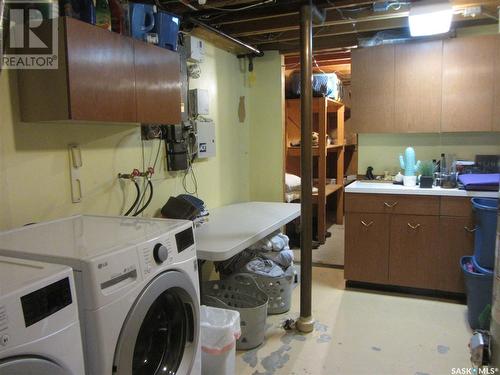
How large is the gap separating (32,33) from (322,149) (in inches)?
135

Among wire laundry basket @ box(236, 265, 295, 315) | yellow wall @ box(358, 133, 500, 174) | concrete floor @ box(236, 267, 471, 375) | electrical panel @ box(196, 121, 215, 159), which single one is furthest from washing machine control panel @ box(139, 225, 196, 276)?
yellow wall @ box(358, 133, 500, 174)

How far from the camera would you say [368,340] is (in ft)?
8.18

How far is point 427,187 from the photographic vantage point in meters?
3.06

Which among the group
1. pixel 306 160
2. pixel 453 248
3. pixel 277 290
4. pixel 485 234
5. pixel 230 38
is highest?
pixel 230 38

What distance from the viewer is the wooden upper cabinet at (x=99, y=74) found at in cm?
165

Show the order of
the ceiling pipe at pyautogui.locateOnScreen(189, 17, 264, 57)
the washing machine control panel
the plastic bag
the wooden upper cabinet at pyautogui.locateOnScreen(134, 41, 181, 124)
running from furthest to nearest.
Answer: the ceiling pipe at pyautogui.locateOnScreen(189, 17, 264, 57) → the wooden upper cabinet at pyautogui.locateOnScreen(134, 41, 181, 124) → the plastic bag → the washing machine control panel

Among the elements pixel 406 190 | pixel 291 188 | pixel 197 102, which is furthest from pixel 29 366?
pixel 291 188

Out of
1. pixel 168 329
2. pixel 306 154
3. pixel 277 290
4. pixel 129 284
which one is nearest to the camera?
pixel 129 284

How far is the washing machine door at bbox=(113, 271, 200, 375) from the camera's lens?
57.9 inches

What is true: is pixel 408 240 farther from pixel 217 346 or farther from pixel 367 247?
pixel 217 346

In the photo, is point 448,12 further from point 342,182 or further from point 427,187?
point 342,182

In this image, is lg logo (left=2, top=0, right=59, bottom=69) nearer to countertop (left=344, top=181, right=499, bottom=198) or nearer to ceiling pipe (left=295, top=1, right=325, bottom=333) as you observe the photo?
ceiling pipe (left=295, top=1, right=325, bottom=333)

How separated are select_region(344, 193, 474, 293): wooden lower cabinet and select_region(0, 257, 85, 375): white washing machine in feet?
8.17

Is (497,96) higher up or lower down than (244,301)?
higher up
